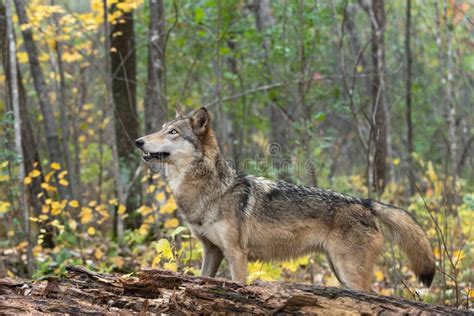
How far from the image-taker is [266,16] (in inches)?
607

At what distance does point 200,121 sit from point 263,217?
128 cm

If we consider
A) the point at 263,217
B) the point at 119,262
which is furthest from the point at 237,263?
the point at 119,262

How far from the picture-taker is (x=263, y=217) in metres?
6.30

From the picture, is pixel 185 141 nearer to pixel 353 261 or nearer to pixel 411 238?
pixel 353 261

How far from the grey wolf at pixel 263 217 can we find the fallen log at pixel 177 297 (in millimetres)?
1634

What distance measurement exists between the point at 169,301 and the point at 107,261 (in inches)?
215

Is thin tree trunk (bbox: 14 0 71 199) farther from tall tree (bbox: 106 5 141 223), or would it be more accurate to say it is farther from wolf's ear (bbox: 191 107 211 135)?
wolf's ear (bbox: 191 107 211 135)

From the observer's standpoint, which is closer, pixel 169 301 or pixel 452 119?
pixel 169 301

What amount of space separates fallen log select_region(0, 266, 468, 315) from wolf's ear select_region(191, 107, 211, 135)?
7.05 ft

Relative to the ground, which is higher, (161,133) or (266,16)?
(266,16)

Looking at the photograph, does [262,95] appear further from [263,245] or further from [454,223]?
[263,245]

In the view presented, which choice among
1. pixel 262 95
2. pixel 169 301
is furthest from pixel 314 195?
pixel 262 95

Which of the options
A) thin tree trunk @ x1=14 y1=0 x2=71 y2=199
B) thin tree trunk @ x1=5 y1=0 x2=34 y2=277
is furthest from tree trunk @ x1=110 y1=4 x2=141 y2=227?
thin tree trunk @ x1=5 y1=0 x2=34 y2=277

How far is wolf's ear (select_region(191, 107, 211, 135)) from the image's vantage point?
638 centimetres
